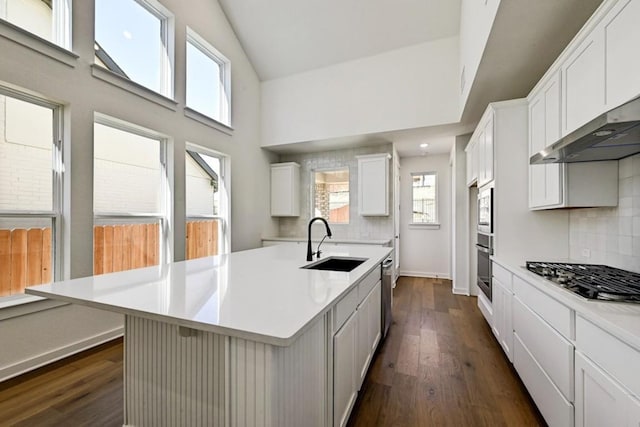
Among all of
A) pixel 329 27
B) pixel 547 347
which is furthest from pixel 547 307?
pixel 329 27

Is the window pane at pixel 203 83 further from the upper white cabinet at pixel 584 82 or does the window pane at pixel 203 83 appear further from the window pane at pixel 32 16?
the upper white cabinet at pixel 584 82

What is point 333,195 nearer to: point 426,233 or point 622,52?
point 426,233

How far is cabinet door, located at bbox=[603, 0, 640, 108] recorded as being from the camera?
1.17m

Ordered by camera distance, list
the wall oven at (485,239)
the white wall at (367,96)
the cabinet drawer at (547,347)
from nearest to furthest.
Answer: the cabinet drawer at (547,347), the wall oven at (485,239), the white wall at (367,96)

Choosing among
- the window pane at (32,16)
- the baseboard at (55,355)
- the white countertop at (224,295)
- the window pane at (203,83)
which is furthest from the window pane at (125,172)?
the white countertop at (224,295)

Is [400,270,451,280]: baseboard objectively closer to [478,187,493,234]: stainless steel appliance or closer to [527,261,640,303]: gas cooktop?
[478,187,493,234]: stainless steel appliance

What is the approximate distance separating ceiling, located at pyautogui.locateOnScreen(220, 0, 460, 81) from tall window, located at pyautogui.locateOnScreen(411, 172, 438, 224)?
2653 millimetres

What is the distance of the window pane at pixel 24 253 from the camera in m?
2.13

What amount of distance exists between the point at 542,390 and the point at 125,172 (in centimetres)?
401

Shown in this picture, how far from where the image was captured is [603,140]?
1368 millimetres

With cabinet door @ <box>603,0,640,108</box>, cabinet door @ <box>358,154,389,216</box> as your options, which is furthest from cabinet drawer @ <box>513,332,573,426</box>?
cabinet door @ <box>358,154,389,216</box>

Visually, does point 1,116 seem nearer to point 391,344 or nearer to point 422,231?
point 391,344

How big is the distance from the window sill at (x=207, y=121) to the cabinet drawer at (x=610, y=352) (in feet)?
13.7

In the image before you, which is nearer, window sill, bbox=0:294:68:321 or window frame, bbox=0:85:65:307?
window sill, bbox=0:294:68:321
